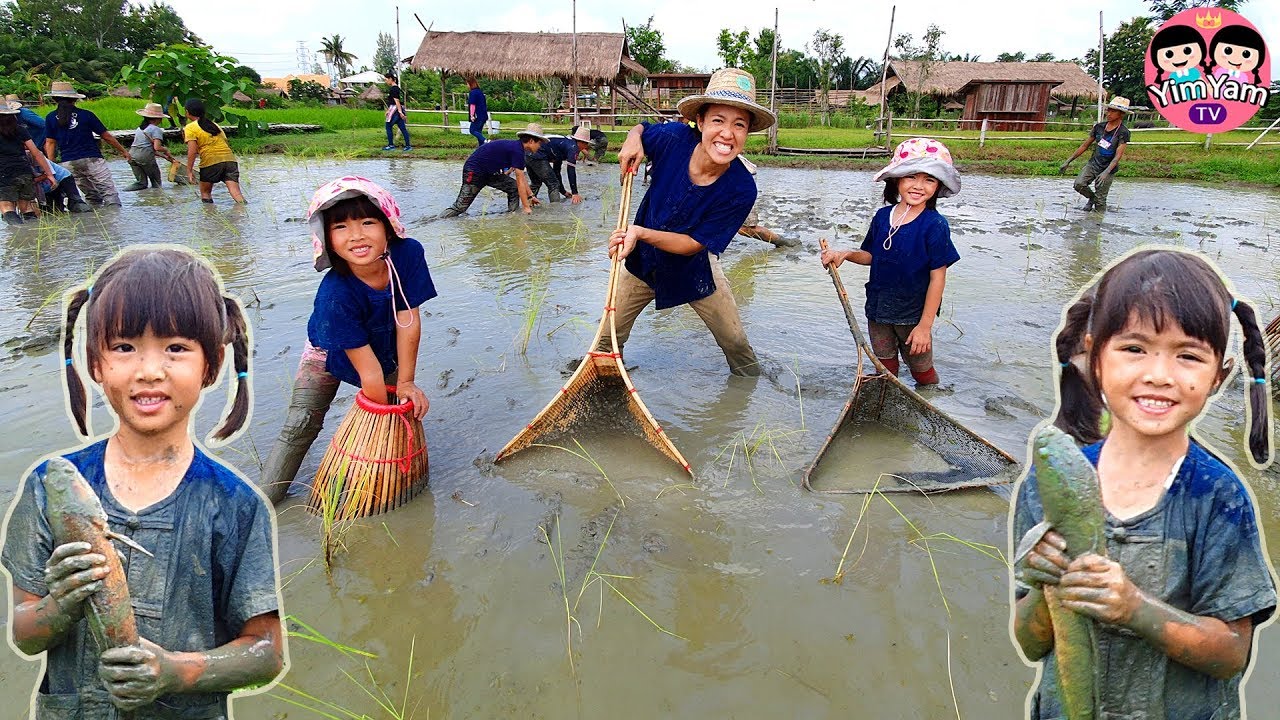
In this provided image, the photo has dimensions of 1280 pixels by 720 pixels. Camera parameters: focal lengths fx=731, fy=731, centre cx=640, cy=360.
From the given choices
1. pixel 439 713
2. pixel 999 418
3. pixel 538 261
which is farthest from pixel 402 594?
pixel 538 261

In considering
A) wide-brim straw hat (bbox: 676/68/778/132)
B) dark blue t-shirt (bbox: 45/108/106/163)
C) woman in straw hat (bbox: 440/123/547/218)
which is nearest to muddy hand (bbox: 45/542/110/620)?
wide-brim straw hat (bbox: 676/68/778/132)

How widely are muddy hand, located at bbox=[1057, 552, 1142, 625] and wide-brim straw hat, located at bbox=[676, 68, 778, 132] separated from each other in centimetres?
264

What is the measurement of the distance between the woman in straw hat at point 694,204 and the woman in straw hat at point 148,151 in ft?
31.2

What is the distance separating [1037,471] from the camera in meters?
0.82

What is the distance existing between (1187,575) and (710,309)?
3.03m

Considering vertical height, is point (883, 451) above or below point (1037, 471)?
below

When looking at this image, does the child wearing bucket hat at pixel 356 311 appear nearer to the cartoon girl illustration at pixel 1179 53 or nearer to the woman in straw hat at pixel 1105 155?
the woman in straw hat at pixel 1105 155

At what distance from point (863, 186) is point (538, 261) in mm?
7462

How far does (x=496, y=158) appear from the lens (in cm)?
873

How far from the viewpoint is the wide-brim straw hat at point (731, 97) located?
3201 mm

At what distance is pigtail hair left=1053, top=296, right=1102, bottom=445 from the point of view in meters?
1.01

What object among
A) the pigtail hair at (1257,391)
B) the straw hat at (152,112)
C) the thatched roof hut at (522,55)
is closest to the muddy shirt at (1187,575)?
the pigtail hair at (1257,391)

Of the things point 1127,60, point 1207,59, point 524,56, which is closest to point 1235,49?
point 1207,59

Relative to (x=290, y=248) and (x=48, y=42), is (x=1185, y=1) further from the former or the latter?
(x=48, y=42)
